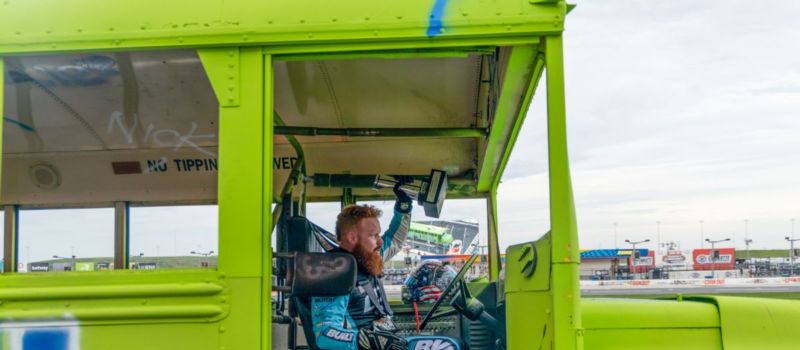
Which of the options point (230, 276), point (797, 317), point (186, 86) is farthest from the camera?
point (186, 86)

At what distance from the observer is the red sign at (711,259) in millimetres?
41531

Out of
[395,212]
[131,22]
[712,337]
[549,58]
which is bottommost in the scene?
[712,337]

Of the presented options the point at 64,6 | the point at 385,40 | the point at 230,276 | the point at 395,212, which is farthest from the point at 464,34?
the point at 395,212

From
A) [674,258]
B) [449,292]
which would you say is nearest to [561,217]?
[449,292]

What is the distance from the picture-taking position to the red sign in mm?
41531

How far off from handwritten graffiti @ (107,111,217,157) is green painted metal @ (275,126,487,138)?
0.54 meters

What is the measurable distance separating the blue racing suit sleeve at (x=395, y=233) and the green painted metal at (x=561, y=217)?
2.04 meters

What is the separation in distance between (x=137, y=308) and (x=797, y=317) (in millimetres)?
2367

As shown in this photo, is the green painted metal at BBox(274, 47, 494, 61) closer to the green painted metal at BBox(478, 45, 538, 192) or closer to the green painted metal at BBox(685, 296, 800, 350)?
the green painted metal at BBox(478, 45, 538, 192)

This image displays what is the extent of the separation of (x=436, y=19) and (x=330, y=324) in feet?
4.20

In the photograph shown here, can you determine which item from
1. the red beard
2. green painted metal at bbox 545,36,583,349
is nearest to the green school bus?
green painted metal at bbox 545,36,583,349

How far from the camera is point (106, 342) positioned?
7.02 ft

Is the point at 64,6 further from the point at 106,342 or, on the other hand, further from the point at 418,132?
the point at 418,132

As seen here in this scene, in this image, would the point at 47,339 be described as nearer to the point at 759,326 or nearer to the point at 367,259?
the point at 367,259
